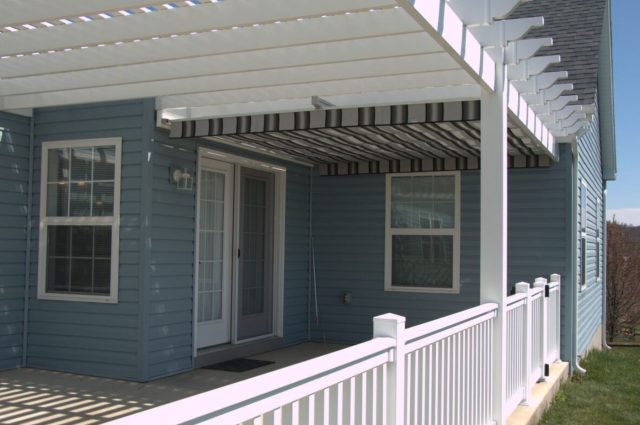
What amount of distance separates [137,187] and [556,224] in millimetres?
4630

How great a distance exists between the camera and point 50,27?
13.8ft

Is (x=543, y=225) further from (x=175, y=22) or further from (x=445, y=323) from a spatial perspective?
(x=175, y=22)

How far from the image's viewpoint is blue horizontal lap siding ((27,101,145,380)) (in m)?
6.22

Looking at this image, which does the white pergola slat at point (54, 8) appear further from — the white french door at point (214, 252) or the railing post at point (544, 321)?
the railing post at point (544, 321)

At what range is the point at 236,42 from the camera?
14.4 feet

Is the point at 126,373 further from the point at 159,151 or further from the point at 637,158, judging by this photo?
the point at 637,158

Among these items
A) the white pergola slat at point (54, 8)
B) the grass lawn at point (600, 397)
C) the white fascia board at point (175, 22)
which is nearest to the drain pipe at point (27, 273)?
the white fascia board at point (175, 22)

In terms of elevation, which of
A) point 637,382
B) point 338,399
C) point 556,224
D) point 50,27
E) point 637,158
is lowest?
point 637,382

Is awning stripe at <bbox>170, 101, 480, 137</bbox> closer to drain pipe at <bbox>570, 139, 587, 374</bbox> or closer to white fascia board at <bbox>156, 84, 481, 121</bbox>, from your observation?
white fascia board at <bbox>156, 84, 481, 121</bbox>

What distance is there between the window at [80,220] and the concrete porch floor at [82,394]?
76cm

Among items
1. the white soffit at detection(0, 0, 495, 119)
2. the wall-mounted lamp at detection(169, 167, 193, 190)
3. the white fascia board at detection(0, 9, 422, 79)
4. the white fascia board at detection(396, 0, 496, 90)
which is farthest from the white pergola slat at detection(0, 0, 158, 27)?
the wall-mounted lamp at detection(169, 167, 193, 190)

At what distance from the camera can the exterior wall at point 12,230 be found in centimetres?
638

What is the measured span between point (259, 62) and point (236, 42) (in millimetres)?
401

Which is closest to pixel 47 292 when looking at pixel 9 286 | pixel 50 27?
pixel 9 286
